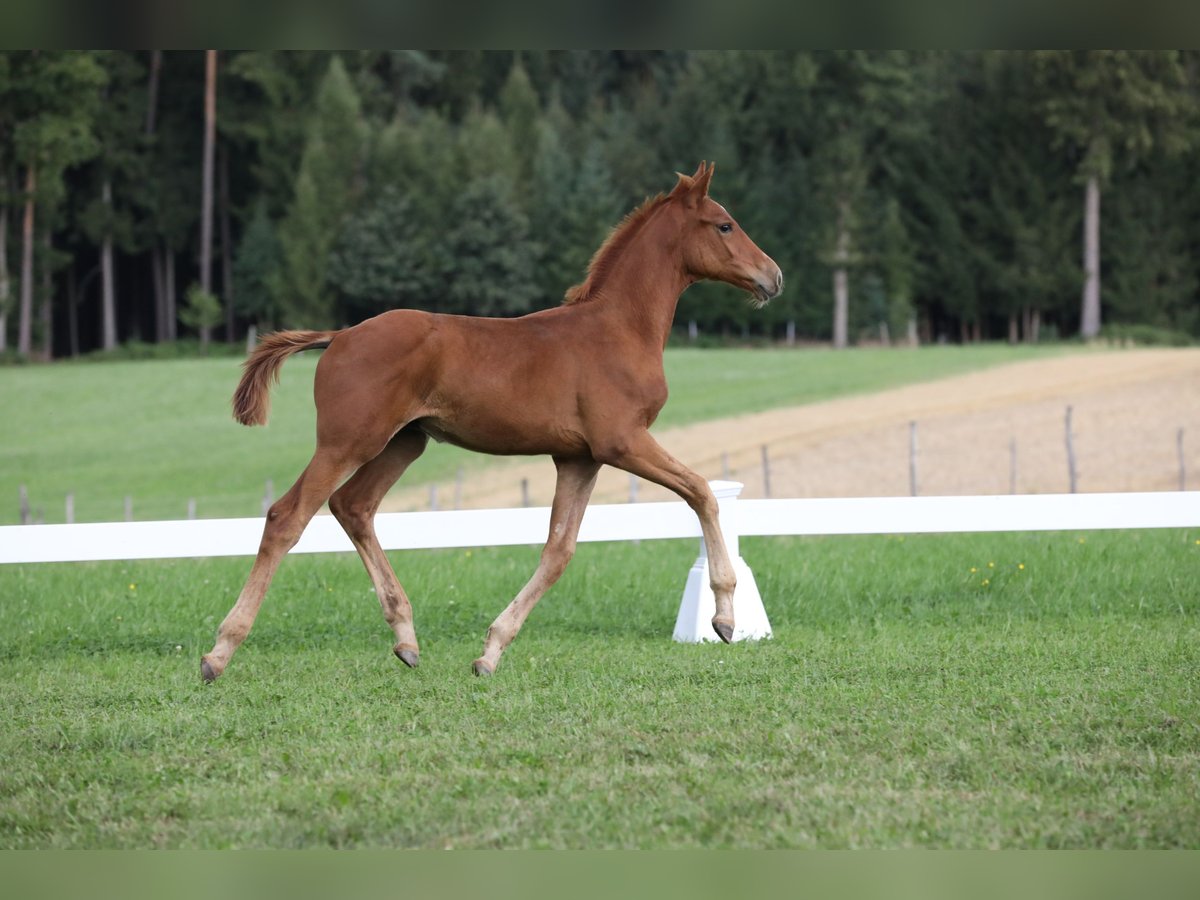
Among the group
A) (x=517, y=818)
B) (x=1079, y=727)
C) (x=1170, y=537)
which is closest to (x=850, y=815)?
(x=517, y=818)

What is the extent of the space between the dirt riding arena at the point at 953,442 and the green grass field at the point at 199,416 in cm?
216

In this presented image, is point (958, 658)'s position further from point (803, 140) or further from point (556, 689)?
point (803, 140)

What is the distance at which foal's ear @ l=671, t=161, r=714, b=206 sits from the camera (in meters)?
7.19

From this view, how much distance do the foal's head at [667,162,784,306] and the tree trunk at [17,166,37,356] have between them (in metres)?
48.1

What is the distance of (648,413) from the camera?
7.02 meters

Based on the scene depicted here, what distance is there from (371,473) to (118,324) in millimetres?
61446

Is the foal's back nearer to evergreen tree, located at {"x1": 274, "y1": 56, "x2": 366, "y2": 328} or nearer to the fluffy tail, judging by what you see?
the fluffy tail

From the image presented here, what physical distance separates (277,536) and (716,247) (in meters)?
2.69

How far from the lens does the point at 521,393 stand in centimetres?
680

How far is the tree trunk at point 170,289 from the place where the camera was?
59531mm

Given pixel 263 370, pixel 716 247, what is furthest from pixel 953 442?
pixel 263 370

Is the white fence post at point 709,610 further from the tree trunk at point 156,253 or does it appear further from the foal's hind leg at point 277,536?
the tree trunk at point 156,253

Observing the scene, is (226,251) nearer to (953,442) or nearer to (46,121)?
(46,121)

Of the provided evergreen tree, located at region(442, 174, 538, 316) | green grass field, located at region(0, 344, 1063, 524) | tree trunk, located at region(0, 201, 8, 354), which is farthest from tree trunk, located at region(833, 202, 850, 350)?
tree trunk, located at region(0, 201, 8, 354)
